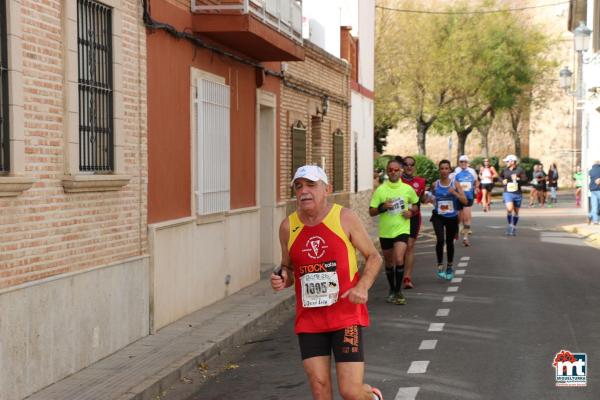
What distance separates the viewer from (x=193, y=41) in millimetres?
12648

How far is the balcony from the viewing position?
504 inches

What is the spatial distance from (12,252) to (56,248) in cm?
89

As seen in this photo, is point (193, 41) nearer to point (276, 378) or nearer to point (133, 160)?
point (133, 160)

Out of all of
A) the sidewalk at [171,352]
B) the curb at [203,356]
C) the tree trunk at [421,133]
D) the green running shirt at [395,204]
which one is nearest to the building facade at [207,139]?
the sidewalk at [171,352]

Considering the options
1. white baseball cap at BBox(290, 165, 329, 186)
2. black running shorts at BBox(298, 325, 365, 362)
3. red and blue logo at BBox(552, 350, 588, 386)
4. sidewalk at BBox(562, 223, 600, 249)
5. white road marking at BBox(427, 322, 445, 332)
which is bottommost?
sidewalk at BBox(562, 223, 600, 249)

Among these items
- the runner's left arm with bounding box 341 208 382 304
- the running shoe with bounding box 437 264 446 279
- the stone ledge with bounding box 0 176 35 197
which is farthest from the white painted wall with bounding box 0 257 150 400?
the running shoe with bounding box 437 264 446 279

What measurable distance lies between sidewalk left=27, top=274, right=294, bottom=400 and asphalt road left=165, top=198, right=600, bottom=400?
168 mm

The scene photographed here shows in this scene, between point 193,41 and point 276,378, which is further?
point 193,41

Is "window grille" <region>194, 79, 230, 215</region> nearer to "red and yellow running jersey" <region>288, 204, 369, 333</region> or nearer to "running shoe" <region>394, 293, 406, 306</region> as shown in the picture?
"running shoe" <region>394, 293, 406, 306</region>

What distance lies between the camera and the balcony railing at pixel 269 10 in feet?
42.4

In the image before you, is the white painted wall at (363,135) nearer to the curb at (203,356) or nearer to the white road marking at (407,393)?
the curb at (203,356)

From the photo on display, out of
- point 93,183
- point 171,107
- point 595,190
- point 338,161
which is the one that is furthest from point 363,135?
point 93,183

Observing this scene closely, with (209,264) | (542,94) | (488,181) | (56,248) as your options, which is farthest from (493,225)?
(542,94)

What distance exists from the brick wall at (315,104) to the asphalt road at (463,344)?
3.17 m
